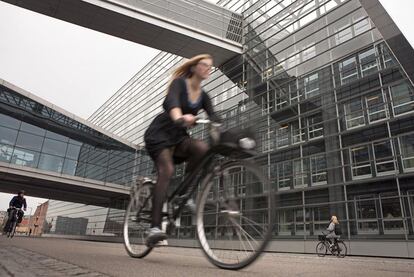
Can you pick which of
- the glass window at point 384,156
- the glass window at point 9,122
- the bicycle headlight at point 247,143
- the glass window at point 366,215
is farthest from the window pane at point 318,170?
the glass window at point 9,122

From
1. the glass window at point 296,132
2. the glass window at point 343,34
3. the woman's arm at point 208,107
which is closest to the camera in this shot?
the woman's arm at point 208,107

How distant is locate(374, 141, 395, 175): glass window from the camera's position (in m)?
14.8

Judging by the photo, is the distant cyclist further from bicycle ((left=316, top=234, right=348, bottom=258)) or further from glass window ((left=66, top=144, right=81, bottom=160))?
glass window ((left=66, top=144, right=81, bottom=160))

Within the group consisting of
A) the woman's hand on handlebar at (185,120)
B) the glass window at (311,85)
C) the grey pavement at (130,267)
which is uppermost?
the glass window at (311,85)

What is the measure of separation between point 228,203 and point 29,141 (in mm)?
24265

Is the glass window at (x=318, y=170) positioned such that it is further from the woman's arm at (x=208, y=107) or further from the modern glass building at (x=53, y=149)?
the modern glass building at (x=53, y=149)

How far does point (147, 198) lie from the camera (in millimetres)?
3420

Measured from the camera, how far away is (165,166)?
9.23 ft

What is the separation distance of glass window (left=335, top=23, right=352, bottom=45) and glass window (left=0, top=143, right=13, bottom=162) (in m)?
20.6

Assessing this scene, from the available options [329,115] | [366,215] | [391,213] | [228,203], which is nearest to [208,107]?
[228,203]

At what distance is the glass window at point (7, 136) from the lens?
22169 millimetres

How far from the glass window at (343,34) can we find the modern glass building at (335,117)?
5 centimetres

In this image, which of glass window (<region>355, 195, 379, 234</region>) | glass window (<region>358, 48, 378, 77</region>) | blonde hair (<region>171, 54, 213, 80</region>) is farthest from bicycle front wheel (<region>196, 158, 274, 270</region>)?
glass window (<region>358, 48, 378, 77</region>)

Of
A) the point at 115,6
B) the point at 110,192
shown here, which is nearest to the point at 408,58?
the point at 115,6
